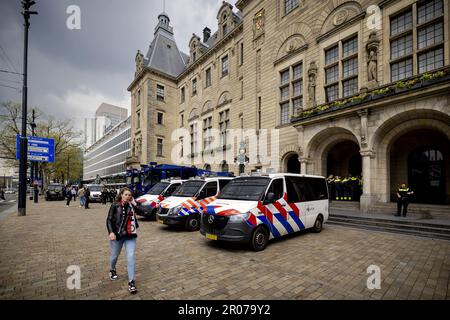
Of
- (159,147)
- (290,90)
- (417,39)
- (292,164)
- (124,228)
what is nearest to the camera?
(124,228)

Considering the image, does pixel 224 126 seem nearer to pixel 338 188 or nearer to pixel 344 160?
pixel 344 160

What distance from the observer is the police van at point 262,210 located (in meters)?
5.82

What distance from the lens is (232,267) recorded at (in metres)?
4.75

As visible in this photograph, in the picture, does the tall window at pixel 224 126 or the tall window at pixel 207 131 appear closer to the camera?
the tall window at pixel 224 126

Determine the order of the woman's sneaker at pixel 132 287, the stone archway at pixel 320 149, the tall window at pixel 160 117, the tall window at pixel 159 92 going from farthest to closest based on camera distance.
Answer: the tall window at pixel 160 117
the tall window at pixel 159 92
the stone archway at pixel 320 149
the woman's sneaker at pixel 132 287

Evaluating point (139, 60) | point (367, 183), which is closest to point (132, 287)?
point (367, 183)

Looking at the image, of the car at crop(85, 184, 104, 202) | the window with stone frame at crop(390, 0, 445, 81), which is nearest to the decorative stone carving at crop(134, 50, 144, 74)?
the car at crop(85, 184, 104, 202)

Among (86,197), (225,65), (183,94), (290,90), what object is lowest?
(86,197)

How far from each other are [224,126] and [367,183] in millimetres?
15785

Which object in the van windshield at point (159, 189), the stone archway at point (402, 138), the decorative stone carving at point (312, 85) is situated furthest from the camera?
the decorative stone carving at point (312, 85)

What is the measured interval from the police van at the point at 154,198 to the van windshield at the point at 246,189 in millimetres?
4698

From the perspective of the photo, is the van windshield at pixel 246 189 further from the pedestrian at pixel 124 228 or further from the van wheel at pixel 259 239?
the pedestrian at pixel 124 228

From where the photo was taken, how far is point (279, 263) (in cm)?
499

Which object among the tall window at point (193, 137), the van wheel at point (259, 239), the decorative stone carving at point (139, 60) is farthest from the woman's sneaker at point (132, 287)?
the decorative stone carving at point (139, 60)
